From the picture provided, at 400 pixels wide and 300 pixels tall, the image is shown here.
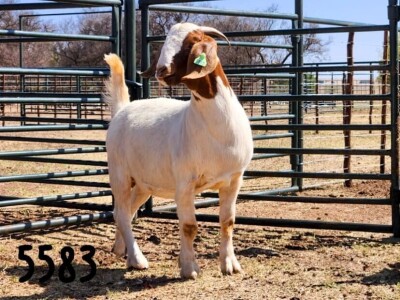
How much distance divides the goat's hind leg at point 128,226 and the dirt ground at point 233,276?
93 millimetres

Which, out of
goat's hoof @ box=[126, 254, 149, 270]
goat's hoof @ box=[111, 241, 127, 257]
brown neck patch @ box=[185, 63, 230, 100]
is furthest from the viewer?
goat's hoof @ box=[111, 241, 127, 257]

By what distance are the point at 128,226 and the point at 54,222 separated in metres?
1.19

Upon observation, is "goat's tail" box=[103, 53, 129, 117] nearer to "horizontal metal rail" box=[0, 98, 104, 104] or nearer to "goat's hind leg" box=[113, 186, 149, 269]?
"horizontal metal rail" box=[0, 98, 104, 104]

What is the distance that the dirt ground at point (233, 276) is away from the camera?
5121 mm

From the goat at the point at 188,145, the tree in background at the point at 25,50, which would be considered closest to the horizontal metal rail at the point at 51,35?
the goat at the point at 188,145

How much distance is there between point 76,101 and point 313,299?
332 centimetres

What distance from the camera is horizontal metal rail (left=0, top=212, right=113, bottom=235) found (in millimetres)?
6543

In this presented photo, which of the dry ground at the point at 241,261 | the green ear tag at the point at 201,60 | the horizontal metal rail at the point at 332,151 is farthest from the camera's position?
the horizontal metal rail at the point at 332,151

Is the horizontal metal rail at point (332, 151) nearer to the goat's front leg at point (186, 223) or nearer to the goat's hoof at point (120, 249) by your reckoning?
the goat's hoof at point (120, 249)

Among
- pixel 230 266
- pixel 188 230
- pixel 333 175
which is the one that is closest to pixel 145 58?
pixel 333 175

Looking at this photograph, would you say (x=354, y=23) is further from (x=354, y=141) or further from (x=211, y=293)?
(x=354, y=141)

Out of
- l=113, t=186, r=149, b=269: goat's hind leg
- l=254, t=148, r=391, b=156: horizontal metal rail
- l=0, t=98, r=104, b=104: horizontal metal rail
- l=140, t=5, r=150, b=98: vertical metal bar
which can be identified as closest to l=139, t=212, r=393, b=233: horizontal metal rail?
l=254, t=148, r=391, b=156: horizontal metal rail

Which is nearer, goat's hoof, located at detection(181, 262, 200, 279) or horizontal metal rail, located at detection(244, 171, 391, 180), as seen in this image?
goat's hoof, located at detection(181, 262, 200, 279)

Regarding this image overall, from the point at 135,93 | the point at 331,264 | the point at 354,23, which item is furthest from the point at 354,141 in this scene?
the point at 331,264
